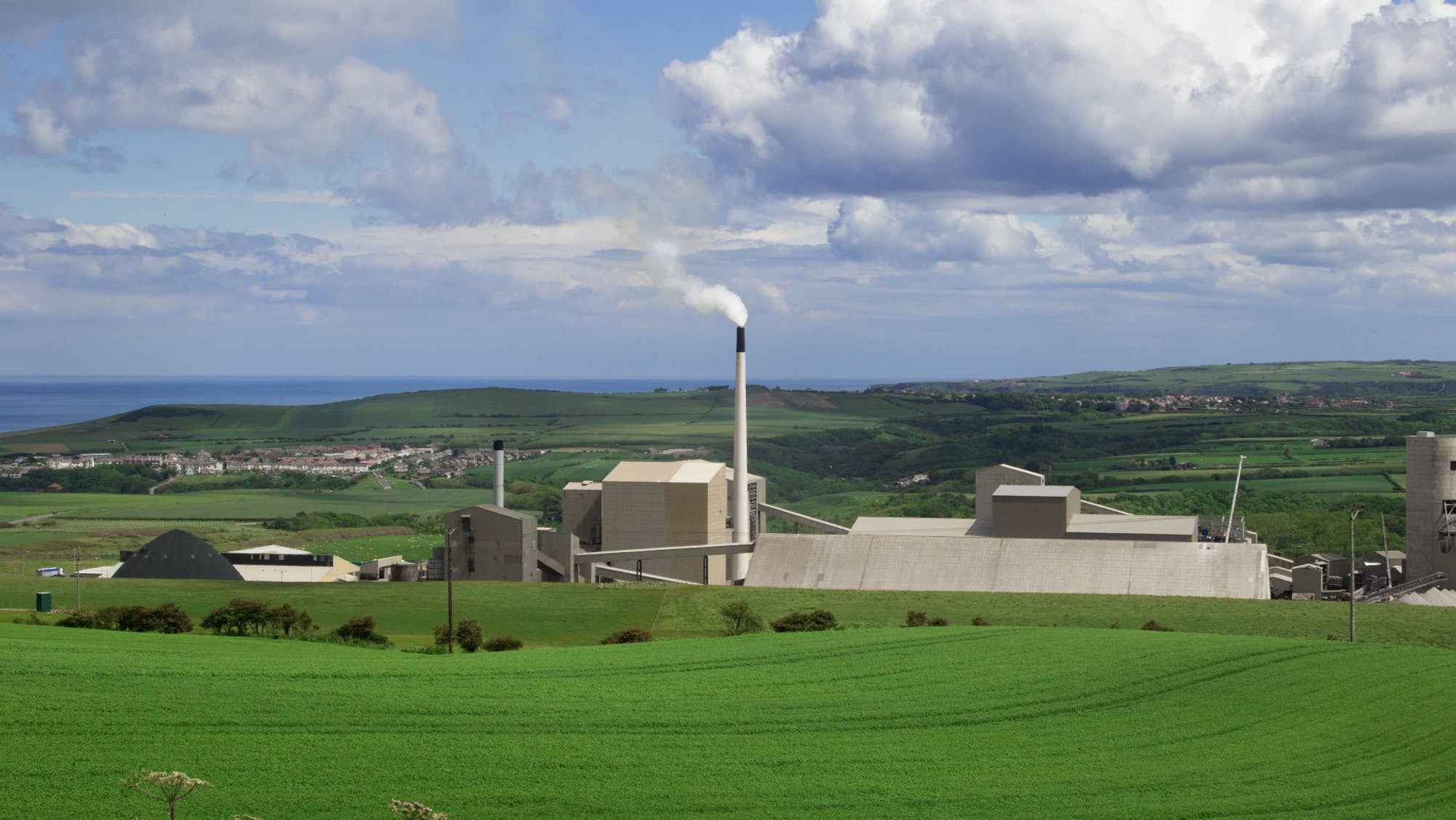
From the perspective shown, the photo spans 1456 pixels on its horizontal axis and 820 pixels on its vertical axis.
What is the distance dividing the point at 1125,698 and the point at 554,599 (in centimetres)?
3135

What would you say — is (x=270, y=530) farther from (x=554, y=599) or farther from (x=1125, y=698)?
(x=1125, y=698)

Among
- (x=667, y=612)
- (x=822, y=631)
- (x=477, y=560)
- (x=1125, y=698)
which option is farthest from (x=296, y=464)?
(x=1125, y=698)

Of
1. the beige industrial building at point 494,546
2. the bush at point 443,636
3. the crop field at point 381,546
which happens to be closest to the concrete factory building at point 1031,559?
the beige industrial building at point 494,546

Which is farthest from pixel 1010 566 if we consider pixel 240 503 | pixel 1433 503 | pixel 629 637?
pixel 240 503

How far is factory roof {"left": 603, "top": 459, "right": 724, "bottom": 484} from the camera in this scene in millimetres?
76688

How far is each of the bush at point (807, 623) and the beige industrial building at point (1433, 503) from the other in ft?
130

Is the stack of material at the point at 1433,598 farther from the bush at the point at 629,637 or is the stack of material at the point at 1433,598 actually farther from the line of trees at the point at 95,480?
the line of trees at the point at 95,480

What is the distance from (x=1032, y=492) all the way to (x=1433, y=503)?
21.2m

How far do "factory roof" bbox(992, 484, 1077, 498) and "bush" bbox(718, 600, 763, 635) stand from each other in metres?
23.0

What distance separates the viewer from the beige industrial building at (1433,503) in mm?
72312

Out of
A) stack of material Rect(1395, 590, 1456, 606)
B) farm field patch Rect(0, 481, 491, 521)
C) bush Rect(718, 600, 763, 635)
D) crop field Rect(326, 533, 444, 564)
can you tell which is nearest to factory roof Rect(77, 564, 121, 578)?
crop field Rect(326, 533, 444, 564)

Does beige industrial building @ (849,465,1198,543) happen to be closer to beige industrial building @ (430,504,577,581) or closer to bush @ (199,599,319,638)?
beige industrial building @ (430,504,577,581)

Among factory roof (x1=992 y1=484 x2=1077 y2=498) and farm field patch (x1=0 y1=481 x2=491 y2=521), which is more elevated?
factory roof (x1=992 y1=484 x2=1077 y2=498)

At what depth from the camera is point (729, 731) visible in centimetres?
2959
